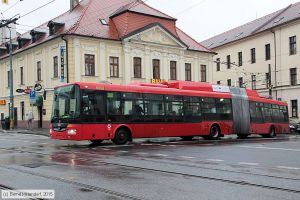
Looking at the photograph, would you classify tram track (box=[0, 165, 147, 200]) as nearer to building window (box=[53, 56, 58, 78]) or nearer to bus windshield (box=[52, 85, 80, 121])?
bus windshield (box=[52, 85, 80, 121])

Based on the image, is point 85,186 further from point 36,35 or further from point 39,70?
point 36,35

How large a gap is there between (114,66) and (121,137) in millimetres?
21900

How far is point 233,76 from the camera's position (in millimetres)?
64438

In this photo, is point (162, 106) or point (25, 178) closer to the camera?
point (25, 178)

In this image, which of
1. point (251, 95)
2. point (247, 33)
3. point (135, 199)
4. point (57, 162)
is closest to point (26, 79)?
point (251, 95)

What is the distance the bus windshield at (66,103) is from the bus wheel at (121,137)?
2472 mm

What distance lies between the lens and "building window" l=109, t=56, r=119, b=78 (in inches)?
1665

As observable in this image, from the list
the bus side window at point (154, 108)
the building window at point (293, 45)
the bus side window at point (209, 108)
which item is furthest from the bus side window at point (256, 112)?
the building window at point (293, 45)

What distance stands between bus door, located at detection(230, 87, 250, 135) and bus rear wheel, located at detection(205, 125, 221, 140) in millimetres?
1718

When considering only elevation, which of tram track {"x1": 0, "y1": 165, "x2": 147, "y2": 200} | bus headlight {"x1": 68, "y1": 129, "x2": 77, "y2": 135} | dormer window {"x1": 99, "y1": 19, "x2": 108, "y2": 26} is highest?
dormer window {"x1": 99, "y1": 19, "x2": 108, "y2": 26}

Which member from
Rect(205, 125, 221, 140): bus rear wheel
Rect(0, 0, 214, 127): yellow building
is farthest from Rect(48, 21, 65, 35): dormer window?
Rect(205, 125, 221, 140): bus rear wheel

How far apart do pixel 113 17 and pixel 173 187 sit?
36.9m

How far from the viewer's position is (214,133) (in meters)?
26.6

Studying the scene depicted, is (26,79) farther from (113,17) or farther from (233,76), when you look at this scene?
(233,76)
